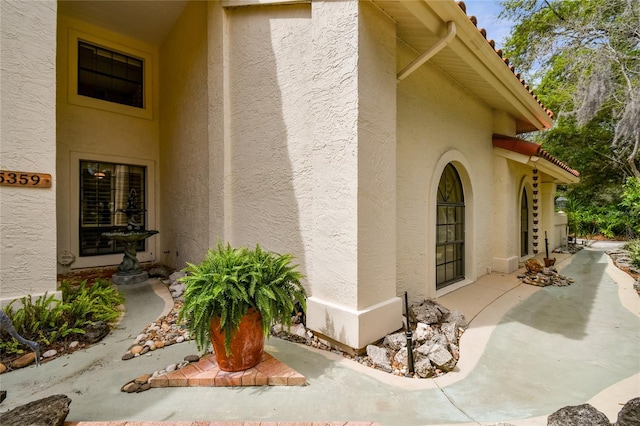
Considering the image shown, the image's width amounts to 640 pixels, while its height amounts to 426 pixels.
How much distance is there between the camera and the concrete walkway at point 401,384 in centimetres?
207

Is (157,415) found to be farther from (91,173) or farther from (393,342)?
(91,173)

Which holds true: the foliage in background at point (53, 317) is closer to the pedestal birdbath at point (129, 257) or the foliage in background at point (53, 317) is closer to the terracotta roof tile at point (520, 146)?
the pedestal birdbath at point (129, 257)

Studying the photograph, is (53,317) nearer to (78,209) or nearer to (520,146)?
(78,209)

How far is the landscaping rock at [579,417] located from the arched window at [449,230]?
Answer: 121 inches

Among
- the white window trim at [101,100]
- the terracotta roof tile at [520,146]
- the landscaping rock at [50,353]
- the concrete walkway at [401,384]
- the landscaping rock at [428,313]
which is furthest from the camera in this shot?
the white window trim at [101,100]

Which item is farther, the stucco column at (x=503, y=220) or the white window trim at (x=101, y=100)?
the white window trim at (x=101, y=100)

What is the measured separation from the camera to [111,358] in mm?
2932

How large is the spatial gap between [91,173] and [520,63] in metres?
18.4

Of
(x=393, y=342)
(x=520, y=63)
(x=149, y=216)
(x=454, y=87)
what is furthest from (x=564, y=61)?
(x=149, y=216)

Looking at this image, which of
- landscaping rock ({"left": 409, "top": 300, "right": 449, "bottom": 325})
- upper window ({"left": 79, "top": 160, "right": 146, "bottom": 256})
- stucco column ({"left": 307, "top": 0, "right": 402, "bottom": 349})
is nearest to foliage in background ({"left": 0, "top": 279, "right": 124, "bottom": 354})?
stucco column ({"left": 307, "top": 0, "right": 402, "bottom": 349})

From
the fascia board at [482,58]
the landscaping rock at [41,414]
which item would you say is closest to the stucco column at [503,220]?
the fascia board at [482,58]

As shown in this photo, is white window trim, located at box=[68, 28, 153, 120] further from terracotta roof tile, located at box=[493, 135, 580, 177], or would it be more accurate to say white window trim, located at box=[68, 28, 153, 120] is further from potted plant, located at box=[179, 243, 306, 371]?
terracotta roof tile, located at box=[493, 135, 580, 177]

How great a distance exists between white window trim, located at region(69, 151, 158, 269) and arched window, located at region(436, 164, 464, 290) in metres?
7.25

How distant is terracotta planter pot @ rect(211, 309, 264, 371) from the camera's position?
2430mm
